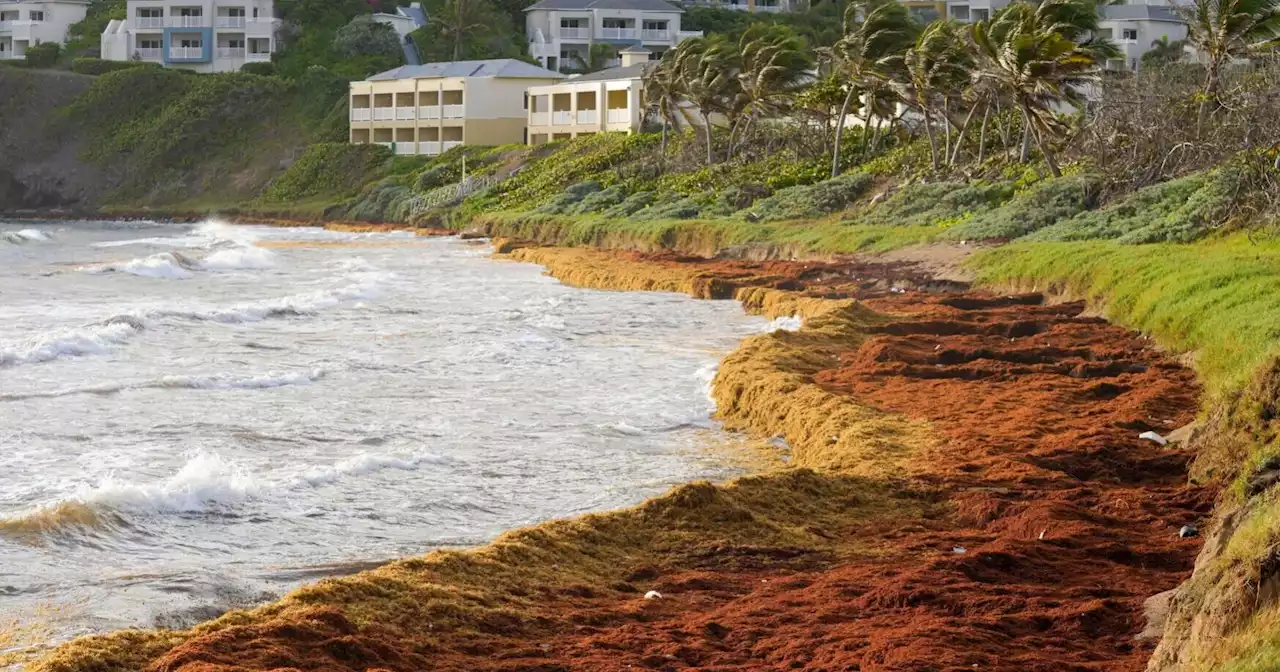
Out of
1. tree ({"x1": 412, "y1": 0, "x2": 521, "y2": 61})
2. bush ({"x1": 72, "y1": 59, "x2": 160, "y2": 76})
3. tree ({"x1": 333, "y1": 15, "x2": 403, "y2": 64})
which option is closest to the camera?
tree ({"x1": 412, "y1": 0, "x2": 521, "y2": 61})

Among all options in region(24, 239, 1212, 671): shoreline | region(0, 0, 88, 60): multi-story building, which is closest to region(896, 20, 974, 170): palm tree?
region(24, 239, 1212, 671): shoreline

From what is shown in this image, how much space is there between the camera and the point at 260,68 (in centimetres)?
10088

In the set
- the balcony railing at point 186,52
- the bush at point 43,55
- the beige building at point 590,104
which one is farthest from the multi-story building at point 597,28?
the bush at point 43,55

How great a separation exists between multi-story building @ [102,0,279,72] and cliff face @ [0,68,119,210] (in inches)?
187

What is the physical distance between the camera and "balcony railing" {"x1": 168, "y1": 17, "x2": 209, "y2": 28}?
102688mm

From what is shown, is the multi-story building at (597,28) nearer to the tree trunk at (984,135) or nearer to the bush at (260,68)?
the bush at (260,68)

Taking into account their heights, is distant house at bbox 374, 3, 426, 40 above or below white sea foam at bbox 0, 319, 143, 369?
above

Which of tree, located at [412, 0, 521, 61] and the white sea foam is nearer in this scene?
the white sea foam

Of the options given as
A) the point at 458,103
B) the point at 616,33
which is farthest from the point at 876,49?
the point at 616,33

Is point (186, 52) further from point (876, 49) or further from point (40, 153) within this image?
point (876, 49)

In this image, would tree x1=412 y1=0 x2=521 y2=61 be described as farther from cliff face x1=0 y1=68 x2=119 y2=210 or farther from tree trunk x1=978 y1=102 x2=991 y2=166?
tree trunk x1=978 y1=102 x2=991 y2=166

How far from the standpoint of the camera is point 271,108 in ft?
320

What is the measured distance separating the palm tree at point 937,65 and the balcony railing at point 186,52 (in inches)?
2739

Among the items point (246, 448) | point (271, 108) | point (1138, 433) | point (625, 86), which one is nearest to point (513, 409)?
point (246, 448)
